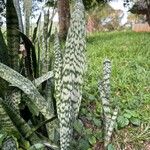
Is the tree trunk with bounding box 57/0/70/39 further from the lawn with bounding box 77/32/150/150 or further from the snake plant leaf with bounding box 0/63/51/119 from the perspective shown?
the snake plant leaf with bounding box 0/63/51/119

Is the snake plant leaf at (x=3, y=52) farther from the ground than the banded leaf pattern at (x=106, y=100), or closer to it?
farther from the ground

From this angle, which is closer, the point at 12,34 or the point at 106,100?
the point at 12,34

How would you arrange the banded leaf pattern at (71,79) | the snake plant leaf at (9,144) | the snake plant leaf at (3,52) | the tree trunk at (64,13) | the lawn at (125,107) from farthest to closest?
the tree trunk at (64,13)
the lawn at (125,107)
the snake plant leaf at (3,52)
the snake plant leaf at (9,144)
the banded leaf pattern at (71,79)

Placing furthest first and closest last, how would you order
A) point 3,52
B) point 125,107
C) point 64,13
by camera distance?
point 64,13 → point 125,107 → point 3,52

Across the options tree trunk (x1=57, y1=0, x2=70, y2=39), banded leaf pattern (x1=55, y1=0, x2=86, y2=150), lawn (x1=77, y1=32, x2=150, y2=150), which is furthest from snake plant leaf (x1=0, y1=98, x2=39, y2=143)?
tree trunk (x1=57, y1=0, x2=70, y2=39)

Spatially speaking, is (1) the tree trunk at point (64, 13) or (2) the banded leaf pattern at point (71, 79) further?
(1) the tree trunk at point (64, 13)

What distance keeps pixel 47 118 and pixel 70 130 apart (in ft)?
0.47

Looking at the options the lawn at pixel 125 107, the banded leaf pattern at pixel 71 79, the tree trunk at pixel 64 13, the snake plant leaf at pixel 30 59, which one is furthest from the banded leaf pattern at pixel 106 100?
the tree trunk at pixel 64 13

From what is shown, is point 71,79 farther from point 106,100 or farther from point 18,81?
point 106,100

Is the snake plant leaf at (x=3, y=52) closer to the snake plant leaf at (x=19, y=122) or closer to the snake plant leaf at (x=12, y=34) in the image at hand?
the snake plant leaf at (x=12, y=34)

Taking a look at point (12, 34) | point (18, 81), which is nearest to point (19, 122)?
point (18, 81)

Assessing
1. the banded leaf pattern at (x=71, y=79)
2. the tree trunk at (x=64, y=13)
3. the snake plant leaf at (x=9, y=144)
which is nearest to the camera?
the banded leaf pattern at (x=71, y=79)

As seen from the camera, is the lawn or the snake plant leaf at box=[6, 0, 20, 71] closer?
the snake plant leaf at box=[6, 0, 20, 71]

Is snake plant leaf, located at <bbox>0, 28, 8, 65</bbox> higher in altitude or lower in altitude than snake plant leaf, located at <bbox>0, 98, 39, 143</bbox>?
higher
